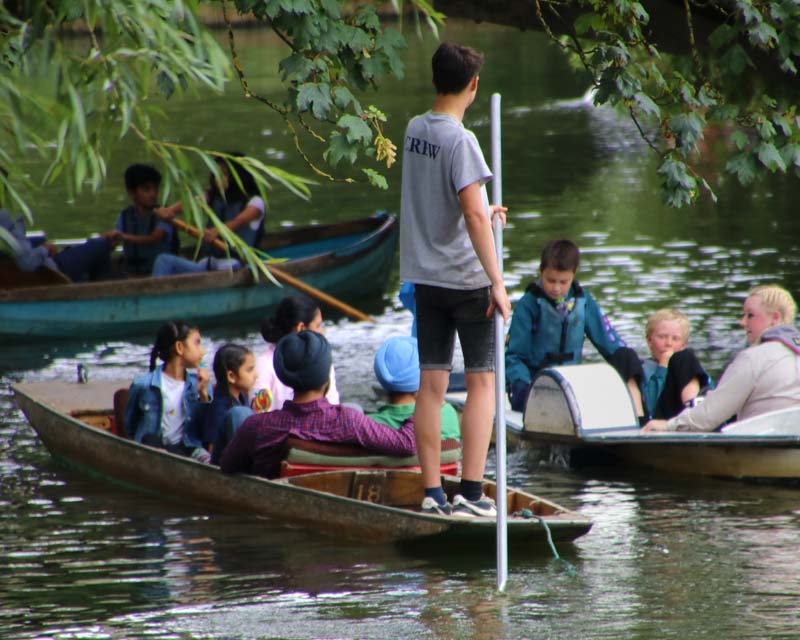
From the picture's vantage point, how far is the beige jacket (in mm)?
7656

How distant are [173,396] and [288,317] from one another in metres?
0.74

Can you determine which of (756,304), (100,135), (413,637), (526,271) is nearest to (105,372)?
(526,271)

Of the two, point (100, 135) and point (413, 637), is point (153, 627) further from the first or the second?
point (100, 135)

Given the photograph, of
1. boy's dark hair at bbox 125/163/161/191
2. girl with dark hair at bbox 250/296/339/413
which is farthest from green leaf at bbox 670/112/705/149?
boy's dark hair at bbox 125/163/161/191

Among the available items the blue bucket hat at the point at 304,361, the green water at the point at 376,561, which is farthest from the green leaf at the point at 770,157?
the blue bucket hat at the point at 304,361

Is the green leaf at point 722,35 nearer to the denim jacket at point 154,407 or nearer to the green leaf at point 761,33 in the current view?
the green leaf at point 761,33

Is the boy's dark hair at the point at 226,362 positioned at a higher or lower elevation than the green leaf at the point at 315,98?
lower

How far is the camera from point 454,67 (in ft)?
18.9

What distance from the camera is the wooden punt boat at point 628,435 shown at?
25.1ft

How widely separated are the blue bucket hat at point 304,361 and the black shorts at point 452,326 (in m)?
0.79

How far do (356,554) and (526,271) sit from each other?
8290mm

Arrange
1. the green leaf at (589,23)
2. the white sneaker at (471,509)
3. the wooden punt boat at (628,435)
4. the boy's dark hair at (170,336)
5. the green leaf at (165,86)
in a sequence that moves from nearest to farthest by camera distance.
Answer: the green leaf at (165,86) → the white sneaker at (471,509) → the green leaf at (589,23) → the wooden punt boat at (628,435) → the boy's dark hair at (170,336)

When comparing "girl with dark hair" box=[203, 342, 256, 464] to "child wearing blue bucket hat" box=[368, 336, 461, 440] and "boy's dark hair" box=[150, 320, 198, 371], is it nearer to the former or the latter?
"boy's dark hair" box=[150, 320, 198, 371]

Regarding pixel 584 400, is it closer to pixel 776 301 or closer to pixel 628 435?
pixel 628 435
